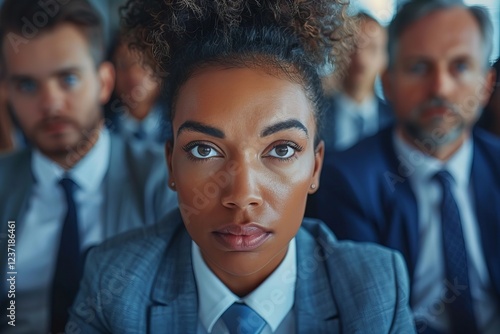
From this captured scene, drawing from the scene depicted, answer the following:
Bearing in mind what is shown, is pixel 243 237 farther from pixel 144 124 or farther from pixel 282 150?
pixel 144 124

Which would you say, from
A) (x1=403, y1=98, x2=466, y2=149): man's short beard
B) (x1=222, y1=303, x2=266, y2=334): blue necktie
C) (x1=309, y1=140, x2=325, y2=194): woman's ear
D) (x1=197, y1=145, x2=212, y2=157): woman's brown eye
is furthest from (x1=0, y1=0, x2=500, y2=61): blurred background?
(x1=222, y1=303, x2=266, y2=334): blue necktie

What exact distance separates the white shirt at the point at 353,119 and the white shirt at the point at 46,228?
0.47 m

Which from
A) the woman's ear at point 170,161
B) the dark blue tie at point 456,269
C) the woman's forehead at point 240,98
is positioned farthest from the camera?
the dark blue tie at point 456,269

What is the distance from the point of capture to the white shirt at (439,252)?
96 centimetres

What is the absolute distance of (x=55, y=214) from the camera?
1.01m

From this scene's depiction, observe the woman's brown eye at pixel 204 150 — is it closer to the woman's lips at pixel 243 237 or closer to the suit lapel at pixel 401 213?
the woman's lips at pixel 243 237

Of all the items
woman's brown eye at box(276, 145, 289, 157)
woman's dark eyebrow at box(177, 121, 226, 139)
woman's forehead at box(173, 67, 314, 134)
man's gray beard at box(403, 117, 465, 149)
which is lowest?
man's gray beard at box(403, 117, 465, 149)

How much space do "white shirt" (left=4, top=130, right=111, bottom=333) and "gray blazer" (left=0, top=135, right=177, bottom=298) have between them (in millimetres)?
16

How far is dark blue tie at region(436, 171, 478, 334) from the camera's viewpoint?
0.95 metres

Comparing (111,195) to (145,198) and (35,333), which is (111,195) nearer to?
(145,198)

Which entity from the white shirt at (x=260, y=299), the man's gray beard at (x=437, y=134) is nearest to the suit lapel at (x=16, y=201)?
the white shirt at (x=260, y=299)

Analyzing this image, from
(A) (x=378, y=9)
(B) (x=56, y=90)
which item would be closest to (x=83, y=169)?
(B) (x=56, y=90)

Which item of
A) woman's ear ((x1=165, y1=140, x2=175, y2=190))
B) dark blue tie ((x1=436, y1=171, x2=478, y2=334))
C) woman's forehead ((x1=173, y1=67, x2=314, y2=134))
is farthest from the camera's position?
dark blue tie ((x1=436, y1=171, x2=478, y2=334))

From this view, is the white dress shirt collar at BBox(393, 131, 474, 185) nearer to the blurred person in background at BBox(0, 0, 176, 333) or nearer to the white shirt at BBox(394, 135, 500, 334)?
the white shirt at BBox(394, 135, 500, 334)
